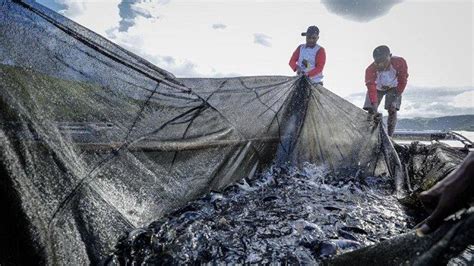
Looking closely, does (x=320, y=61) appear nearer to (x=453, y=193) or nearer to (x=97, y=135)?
(x=97, y=135)

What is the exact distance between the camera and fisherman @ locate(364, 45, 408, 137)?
609 centimetres

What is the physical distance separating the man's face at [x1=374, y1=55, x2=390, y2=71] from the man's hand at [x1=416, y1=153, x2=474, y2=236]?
5604 mm

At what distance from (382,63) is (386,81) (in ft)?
1.40

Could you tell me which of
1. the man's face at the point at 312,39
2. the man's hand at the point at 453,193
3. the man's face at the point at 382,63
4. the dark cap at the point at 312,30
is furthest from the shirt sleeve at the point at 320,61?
the man's hand at the point at 453,193

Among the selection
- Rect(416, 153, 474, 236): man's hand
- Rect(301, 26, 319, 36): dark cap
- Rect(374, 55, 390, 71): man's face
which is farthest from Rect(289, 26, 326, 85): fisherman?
Rect(416, 153, 474, 236): man's hand

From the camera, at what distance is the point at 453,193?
3.61 ft

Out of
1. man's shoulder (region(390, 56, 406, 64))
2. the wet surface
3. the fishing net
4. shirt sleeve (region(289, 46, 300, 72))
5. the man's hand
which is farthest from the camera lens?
shirt sleeve (region(289, 46, 300, 72))

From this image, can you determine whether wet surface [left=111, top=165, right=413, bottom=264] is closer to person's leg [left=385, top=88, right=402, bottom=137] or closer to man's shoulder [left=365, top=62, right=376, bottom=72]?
person's leg [left=385, top=88, right=402, bottom=137]

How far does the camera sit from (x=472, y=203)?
1.11 m

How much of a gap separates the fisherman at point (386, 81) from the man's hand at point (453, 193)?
5.31 m

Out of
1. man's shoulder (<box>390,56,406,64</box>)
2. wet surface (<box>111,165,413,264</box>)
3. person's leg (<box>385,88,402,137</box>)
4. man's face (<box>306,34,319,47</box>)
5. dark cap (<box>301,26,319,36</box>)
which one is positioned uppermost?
dark cap (<box>301,26,319,36</box>)

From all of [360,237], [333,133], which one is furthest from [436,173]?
[360,237]

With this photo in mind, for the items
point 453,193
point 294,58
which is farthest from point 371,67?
point 453,193

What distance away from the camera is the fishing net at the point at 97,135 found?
161 centimetres
